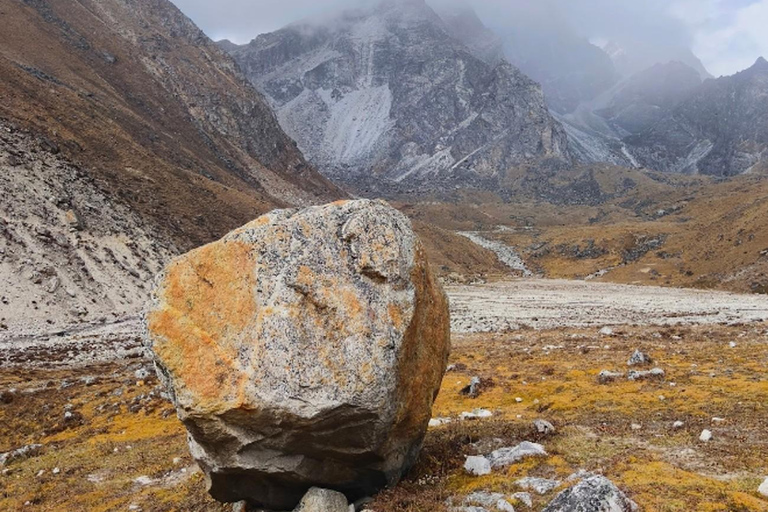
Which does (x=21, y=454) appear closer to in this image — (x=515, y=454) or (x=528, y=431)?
(x=515, y=454)

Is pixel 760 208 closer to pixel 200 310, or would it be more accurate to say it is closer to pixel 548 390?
pixel 548 390

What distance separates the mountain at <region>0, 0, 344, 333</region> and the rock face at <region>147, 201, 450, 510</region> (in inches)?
1558

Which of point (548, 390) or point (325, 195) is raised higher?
point (325, 195)

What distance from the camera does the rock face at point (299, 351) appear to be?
10.0 metres

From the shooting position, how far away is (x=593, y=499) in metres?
8.34

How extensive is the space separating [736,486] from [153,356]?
1143 cm

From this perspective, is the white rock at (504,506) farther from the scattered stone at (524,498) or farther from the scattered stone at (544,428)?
the scattered stone at (544,428)

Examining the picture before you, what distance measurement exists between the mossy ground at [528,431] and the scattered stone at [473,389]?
1.26 feet

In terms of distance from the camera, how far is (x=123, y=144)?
8069cm

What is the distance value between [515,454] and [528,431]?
6.18ft

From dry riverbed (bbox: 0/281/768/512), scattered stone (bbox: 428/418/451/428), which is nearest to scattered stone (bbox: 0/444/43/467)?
dry riverbed (bbox: 0/281/768/512)

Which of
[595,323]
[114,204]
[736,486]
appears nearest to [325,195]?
[114,204]

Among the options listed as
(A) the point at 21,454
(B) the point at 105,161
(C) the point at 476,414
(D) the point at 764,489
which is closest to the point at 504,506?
(D) the point at 764,489

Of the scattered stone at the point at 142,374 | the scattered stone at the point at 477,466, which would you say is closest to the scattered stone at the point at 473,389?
the scattered stone at the point at 477,466
